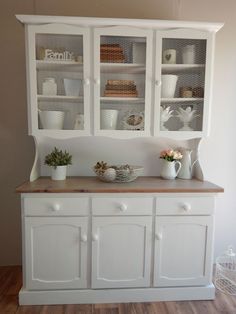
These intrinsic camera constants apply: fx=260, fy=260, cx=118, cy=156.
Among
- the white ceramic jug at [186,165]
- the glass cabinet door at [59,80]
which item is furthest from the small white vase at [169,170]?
the glass cabinet door at [59,80]

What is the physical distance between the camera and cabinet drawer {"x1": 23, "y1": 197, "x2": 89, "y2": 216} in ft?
5.59

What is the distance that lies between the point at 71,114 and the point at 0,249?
4.36 feet

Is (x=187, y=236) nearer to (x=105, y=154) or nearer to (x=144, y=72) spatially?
(x=105, y=154)

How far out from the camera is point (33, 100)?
180 centimetres

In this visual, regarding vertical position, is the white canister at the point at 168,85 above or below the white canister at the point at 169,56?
below

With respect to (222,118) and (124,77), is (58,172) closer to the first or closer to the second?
(124,77)

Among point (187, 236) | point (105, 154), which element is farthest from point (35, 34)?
point (187, 236)

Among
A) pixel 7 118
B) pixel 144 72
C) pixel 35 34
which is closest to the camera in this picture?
pixel 35 34

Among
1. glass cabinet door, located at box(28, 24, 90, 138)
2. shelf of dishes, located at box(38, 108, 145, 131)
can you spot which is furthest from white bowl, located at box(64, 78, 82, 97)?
shelf of dishes, located at box(38, 108, 145, 131)

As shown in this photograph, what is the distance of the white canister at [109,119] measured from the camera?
6.22ft

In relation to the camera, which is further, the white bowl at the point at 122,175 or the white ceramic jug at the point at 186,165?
the white ceramic jug at the point at 186,165

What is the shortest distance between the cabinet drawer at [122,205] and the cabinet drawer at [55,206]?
74mm

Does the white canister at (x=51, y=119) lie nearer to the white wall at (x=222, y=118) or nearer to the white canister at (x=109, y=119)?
the white canister at (x=109, y=119)

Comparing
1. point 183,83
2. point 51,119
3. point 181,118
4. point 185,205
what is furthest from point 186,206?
point 51,119
